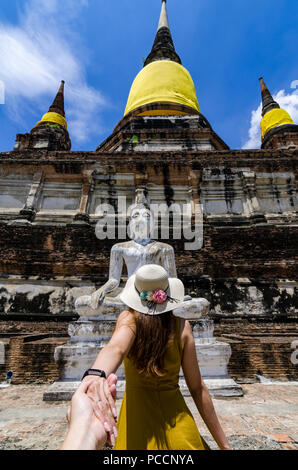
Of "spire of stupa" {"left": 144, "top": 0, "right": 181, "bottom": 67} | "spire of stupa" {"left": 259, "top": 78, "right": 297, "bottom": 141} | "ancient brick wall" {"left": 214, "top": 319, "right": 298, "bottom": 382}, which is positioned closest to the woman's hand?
"ancient brick wall" {"left": 214, "top": 319, "right": 298, "bottom": 382}

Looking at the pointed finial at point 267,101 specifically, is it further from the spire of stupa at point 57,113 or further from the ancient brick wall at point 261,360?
the ancient brick wall at point 261,360

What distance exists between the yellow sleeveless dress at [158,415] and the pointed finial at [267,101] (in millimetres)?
21714

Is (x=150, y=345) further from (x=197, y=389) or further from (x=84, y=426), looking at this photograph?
(x=84, y=426)

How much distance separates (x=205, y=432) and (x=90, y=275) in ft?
20.2

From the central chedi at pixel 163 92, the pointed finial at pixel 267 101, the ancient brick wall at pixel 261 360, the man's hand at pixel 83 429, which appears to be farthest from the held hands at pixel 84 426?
the pointed finial at pixel 267 101

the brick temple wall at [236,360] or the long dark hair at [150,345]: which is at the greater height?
the long dark hair at [150,345]

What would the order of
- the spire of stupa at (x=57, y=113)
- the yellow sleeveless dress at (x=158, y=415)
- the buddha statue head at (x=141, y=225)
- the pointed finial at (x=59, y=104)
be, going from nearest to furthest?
the yellow sleeveless dress at (x=158, y=415), the buddha statue head at (x=141, y=225), the spire of stupa at (x=57, y=113), the pointed finial at (x=59, y=104)

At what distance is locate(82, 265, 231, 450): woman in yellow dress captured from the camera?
128cm

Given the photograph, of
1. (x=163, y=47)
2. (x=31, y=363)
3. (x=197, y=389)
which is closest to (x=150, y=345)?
(x=197, y=389)

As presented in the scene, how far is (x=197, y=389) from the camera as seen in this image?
152cm

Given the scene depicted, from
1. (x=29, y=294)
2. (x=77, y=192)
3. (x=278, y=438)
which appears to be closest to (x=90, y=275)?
(x=29, y=294)

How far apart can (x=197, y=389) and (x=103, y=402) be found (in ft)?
2.41

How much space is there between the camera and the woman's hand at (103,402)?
0.95m
